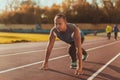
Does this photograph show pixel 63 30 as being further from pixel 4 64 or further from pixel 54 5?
pixel 54 5

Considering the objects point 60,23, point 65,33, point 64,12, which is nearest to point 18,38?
point 65,33

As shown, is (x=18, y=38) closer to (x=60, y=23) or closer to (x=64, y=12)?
(x=60, y=23)

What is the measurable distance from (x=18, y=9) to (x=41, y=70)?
100 m

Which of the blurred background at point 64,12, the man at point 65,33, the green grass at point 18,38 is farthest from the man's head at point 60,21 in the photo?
the blurred background at point 64,12

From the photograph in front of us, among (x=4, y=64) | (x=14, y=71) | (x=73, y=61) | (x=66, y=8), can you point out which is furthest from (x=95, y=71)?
(x=66, y=8)

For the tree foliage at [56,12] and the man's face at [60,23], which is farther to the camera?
the tree foliage at [56,12]

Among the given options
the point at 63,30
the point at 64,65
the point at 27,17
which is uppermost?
the point at 63,30

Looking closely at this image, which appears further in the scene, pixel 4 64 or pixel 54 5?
pixel 54 5

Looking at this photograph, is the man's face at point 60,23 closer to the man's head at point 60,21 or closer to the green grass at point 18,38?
the man's head at point 60,21

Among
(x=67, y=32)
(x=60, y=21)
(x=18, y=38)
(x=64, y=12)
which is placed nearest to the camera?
(x=60, y=21)

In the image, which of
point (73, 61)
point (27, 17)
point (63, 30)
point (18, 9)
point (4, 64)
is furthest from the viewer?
point (18, 9)

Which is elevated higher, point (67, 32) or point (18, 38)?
point (67, 32)

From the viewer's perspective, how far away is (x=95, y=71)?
11539 millimetres

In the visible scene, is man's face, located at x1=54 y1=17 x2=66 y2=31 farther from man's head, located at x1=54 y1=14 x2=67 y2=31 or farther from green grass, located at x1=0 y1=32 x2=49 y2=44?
green grass, located at x1=0 y1=32 x2=49 y2=44
